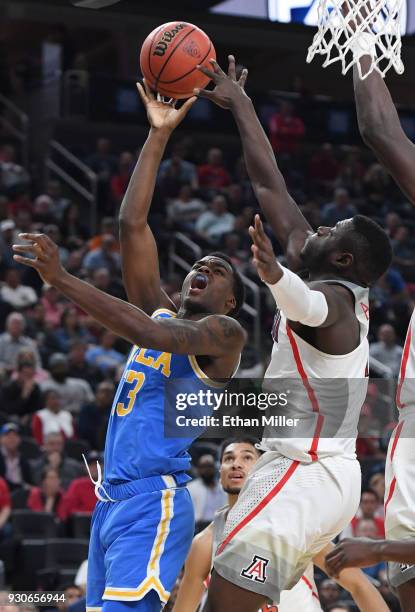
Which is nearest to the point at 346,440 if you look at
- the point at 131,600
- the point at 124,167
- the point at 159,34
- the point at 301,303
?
the point at 301,303

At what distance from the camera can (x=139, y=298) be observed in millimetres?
4504

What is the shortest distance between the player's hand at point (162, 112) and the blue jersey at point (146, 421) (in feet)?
2.73

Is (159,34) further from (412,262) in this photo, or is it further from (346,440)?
(412,262)

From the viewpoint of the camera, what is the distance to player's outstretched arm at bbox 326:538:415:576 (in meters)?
3.24

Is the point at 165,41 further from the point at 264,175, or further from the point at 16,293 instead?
the point at 16,293

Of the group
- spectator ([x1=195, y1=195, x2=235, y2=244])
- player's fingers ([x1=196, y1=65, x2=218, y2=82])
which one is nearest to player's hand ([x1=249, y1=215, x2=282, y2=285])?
player's fingers ([x1=196, y1=65, x2=218, y2=82])

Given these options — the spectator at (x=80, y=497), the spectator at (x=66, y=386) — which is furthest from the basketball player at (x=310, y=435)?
the spectator at (x=66, y=386)

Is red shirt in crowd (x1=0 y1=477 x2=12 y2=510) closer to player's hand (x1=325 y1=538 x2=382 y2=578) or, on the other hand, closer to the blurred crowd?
the blurred crowd

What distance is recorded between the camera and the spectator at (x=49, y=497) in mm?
8555

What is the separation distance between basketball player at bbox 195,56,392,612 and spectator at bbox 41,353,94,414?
251 inches

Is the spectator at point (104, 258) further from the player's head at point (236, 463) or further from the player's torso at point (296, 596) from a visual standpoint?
the player's torso at point (296, 596)

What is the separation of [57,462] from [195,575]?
4.11 m

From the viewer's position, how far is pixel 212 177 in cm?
1514

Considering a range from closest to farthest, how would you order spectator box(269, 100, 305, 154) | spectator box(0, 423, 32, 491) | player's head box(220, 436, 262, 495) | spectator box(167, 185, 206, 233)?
player's head box(220, 436, 262, 495), spectator box(0, 423, 32, 491), spectator box(167, 185, 206, 233), spectator box(269, 100, 305, 154)
